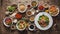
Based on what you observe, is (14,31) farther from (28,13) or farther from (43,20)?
(43,20)

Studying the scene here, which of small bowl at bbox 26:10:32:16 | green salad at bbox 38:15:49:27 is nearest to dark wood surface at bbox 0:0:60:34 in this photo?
green salad at bbox 38:15:49:27

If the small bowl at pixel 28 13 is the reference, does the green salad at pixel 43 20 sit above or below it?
below

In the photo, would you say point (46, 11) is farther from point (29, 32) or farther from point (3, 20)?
point (3, 20)

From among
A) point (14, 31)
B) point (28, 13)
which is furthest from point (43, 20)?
point (14, 31)

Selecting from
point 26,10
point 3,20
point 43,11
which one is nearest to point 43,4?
point 43,11

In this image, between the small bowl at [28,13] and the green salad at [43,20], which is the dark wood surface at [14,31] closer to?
the green salad at [43,20]

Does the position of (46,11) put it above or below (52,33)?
above

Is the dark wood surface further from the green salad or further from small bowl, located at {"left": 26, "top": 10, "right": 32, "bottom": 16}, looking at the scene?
small bowl, located at {"left": 26, "top": 10, "right": 32, "bottom": 16}

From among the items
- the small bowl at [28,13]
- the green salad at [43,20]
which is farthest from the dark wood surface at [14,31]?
the small bowl at [28,13]

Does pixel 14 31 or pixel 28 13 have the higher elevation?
pixel 28 13

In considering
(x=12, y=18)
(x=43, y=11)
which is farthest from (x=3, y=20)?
(x=43, y=11)

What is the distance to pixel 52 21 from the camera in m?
2.47

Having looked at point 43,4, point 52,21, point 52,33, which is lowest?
point 52,33

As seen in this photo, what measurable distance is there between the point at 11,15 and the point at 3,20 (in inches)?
5.7
